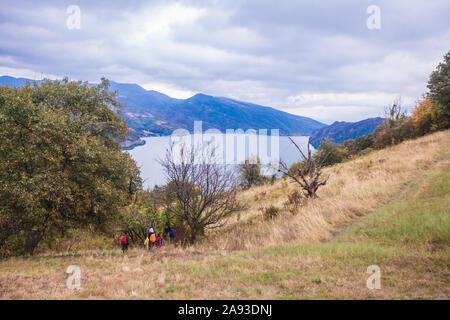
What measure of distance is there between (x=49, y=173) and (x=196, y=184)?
730cm

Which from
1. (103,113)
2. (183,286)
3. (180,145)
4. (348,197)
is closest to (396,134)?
(348,197)

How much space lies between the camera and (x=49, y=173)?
11094mm

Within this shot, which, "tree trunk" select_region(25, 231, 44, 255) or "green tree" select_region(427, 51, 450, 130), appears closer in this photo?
"tree trunk" select_region(25, 231, 44, 255)

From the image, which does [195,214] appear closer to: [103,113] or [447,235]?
[103,113]

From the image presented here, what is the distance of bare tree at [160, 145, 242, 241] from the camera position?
15477mm

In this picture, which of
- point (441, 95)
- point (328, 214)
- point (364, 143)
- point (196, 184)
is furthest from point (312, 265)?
point (364, 143)

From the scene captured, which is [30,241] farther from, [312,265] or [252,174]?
[252,174]

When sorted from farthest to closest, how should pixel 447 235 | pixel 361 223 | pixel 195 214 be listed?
pixel 195 214 < pixel 361 223 < pixel 447 235

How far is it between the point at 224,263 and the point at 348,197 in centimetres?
886

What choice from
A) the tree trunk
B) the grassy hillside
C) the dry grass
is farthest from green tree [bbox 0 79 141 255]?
the dry grass

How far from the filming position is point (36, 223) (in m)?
12.3

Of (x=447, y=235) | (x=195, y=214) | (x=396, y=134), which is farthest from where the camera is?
(x=396, y=134)

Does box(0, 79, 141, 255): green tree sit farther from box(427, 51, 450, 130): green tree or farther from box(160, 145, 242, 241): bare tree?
box(427, 51, 450, 130): green tree

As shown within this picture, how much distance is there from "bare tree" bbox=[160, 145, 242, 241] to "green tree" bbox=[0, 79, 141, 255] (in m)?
2.52
